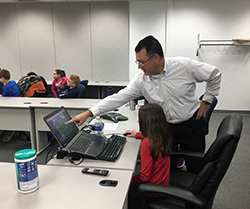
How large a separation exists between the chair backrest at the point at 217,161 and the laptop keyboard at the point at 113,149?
0.53 metres

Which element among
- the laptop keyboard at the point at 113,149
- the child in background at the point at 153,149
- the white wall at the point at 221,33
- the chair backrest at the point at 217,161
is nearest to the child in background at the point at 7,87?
the laptop keyboard at the point at 113,149

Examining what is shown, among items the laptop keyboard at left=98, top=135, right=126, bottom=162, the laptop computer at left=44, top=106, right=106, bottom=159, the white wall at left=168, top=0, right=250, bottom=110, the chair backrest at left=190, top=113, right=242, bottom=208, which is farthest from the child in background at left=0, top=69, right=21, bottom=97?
the chair backrest at left=190, top=113, right=242, bottom=208

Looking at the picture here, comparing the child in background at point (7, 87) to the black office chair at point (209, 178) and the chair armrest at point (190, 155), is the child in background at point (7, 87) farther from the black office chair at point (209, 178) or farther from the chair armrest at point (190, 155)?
the black office chair at point (209, 178)

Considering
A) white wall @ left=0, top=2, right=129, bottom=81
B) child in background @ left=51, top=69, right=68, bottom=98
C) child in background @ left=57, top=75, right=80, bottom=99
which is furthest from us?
white wall @ left=0, top=2, right=129, bottom=81

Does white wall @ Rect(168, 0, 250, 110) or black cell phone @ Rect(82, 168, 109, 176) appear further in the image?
white wall @ Rect(168, 0, 250, 110)

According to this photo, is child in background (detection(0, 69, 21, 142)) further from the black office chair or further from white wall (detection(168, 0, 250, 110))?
white wall (detection(168, 0, 250, 110))

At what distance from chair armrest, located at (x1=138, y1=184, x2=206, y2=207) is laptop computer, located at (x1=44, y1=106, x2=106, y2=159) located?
1.31 ft

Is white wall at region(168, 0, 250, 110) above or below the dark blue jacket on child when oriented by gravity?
above

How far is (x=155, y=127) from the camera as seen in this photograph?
1.49m

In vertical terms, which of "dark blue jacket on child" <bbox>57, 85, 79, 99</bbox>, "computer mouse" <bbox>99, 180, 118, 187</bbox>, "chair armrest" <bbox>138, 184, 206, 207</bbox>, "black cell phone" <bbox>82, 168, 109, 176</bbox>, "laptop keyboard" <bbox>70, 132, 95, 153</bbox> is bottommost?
"chair armrest" <bbox>138, 184, 206, 207</bbox>

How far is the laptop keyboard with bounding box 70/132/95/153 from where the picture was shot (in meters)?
1.55

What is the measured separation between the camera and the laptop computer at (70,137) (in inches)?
58.0

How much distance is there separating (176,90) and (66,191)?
1.12 metres

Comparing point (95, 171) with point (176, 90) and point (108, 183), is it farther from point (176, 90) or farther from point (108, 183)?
point (176, 90)
